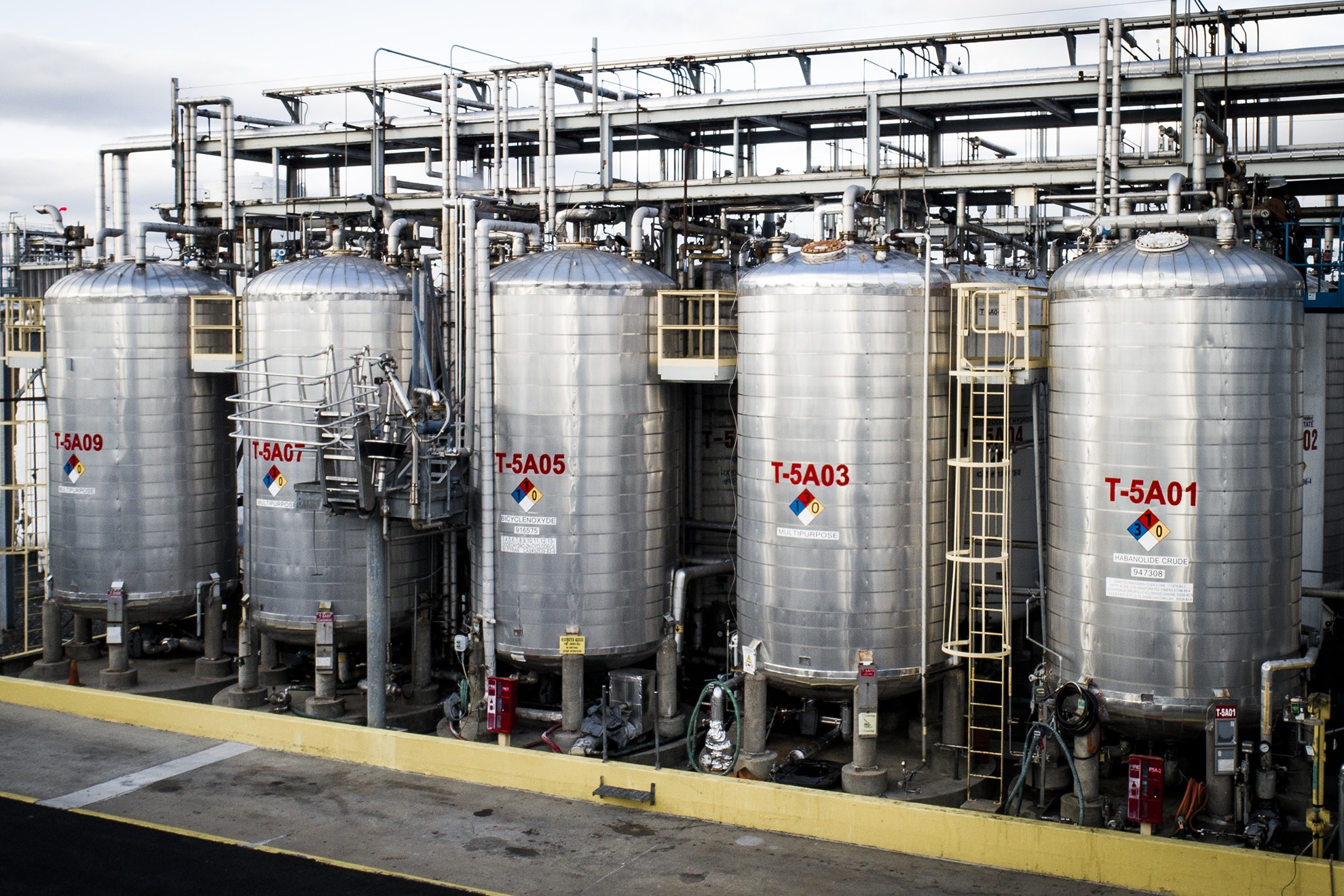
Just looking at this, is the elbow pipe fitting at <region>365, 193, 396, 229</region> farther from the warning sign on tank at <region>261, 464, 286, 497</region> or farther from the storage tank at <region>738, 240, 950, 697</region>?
the storage tank at <region>738, 240, 950, 697</region>

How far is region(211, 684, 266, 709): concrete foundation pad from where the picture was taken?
74.4ft

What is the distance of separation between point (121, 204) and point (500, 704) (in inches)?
616

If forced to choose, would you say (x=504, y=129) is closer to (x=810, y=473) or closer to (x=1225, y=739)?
(x=810, y=473)

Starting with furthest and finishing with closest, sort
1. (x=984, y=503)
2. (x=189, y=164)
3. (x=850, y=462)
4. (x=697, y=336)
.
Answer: (x=189, y=164), (x=697, y=336), (x=850, y=462), (x=984, y=503)

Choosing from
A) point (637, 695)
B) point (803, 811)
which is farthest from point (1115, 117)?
point (637, 695)

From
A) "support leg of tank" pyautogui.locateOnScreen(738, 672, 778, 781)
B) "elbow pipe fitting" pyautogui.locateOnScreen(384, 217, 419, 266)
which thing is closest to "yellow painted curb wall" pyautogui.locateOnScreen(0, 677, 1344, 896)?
"support leg of tank" pyautogui.locateOnScreen(738, 672, 778, 781)

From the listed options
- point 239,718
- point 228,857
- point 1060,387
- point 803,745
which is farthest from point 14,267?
point 1060,387

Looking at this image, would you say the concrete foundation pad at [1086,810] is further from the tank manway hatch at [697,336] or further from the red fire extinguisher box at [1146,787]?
the tank manway hatch at [697,336]

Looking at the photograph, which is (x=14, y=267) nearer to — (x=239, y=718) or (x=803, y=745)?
(x=239, y=718)

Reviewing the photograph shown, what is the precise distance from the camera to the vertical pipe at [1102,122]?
63.8ft

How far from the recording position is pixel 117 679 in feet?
77.8

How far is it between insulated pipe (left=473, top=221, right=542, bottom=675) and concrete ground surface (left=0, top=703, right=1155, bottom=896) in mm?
2776

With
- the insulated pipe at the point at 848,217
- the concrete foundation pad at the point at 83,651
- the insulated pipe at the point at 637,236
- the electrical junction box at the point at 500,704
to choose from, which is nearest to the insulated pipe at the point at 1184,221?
the insulated pipe at the point at 848,217

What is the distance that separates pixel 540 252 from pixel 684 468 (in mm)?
4700
